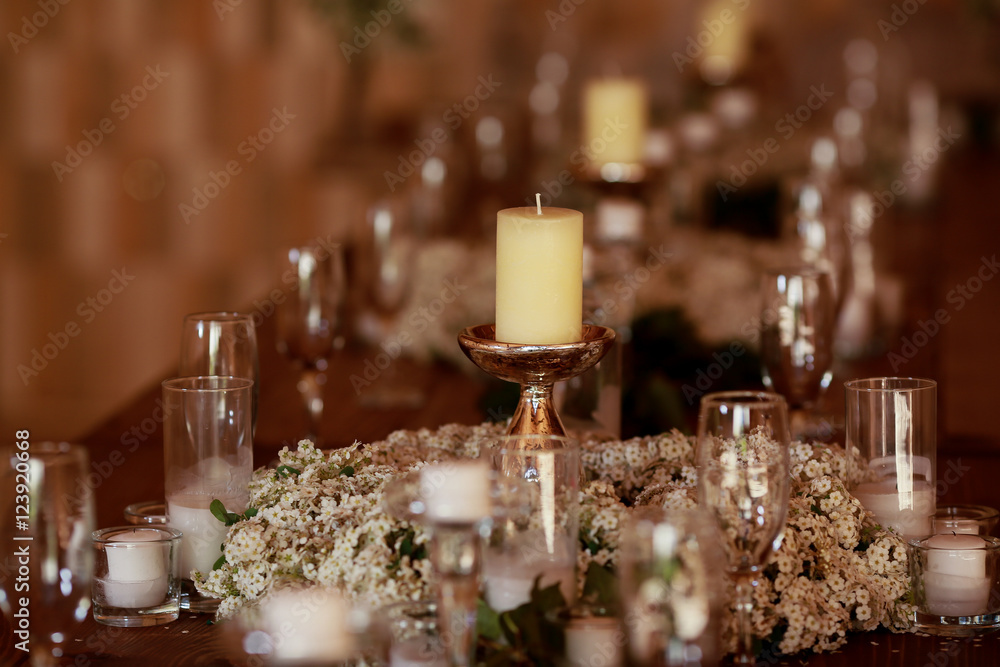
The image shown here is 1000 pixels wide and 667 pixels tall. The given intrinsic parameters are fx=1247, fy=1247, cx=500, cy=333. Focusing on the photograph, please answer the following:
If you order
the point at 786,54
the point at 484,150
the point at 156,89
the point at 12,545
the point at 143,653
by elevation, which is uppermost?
the point at 786,54

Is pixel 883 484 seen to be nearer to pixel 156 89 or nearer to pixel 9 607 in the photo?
pixel 9 607

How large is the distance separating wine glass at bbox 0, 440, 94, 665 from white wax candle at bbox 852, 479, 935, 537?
2.48 feet

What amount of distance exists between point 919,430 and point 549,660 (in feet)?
1.69

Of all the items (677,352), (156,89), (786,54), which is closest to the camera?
(677,352)

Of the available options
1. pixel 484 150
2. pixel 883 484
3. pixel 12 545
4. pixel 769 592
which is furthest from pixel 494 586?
pixel 484 150

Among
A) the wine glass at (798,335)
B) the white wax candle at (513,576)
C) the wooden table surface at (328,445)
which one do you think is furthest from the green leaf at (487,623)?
the wine glass at (798,335)

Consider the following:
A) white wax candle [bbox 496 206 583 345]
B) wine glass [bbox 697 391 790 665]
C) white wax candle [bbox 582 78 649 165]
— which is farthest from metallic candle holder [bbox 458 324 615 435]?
white wax candle [bbox 582 78 649 165]

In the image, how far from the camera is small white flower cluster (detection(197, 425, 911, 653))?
3.45 ft

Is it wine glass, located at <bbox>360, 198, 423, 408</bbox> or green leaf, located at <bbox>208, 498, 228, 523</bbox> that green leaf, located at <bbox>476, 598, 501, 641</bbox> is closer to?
green leaf, located at <bbox>208, 498, 228, 523</bbox>

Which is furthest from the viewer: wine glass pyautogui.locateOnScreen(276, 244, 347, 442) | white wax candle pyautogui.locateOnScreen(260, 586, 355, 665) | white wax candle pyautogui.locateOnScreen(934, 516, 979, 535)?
wine glass pyautogui.locateOnScreen(276, 244, 347, 442)

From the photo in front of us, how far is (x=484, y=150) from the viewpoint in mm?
4961

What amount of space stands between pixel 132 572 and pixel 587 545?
423mm

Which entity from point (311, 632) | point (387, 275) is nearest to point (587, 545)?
point (311, 632)

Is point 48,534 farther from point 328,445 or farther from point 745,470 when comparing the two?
point 328,445
